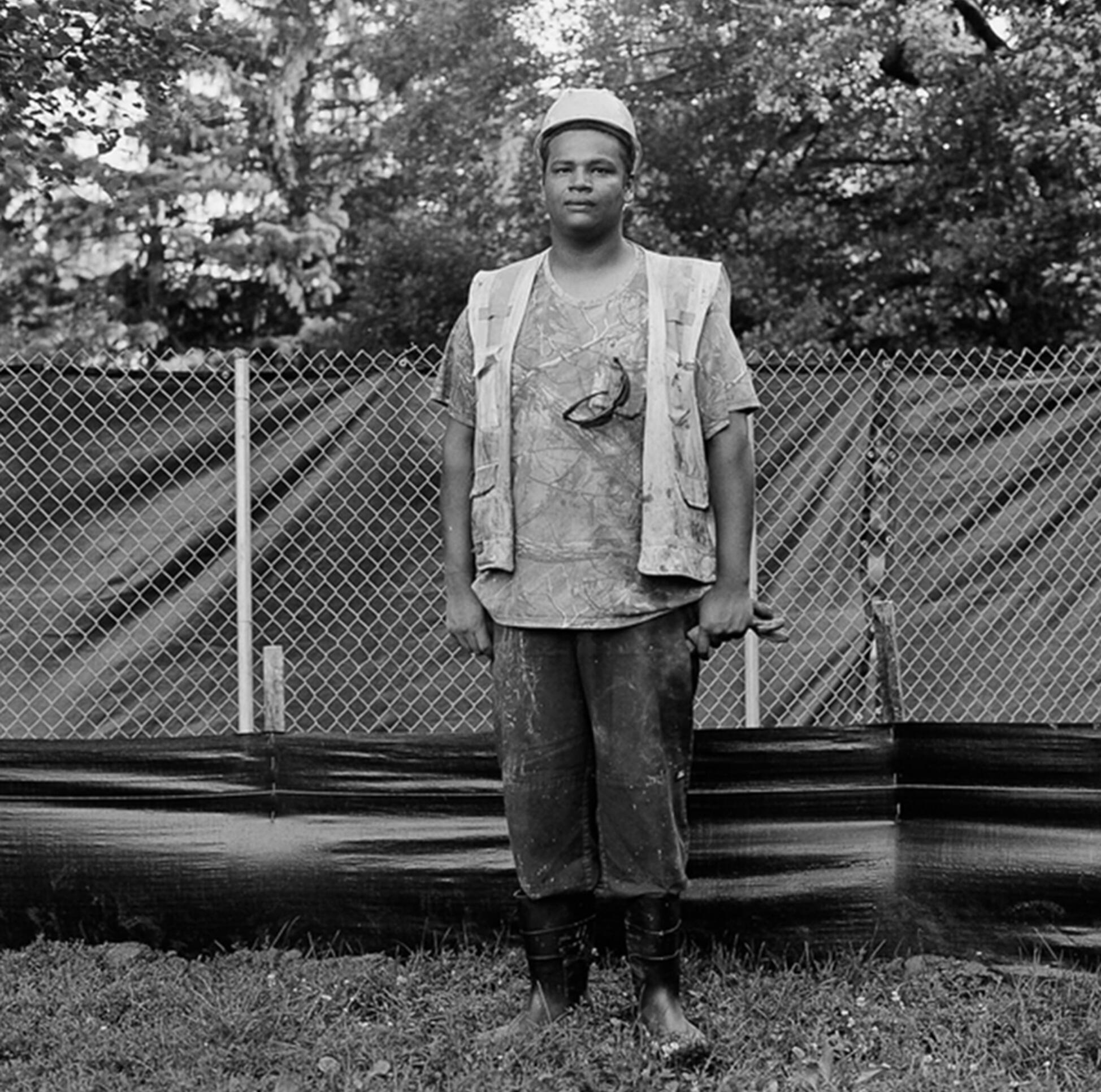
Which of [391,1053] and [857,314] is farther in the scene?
[857,314]

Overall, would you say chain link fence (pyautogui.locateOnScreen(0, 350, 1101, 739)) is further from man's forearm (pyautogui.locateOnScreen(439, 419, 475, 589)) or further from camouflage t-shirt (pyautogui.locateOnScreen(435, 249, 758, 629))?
camouflage t-shirt (pyautogui.locateOnScreen(435, 249, 758, 629))

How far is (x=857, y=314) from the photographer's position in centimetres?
1769

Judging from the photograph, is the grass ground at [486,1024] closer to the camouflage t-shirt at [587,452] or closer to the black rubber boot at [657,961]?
the black rubber boot at [657,961]

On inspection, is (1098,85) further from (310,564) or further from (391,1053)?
(391,1053)

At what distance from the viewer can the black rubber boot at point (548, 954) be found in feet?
13.0

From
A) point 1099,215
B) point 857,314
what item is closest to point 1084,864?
point 1099,215

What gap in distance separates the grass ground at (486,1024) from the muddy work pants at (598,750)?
45 centimetres

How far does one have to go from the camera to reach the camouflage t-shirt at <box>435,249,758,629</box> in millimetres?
3771

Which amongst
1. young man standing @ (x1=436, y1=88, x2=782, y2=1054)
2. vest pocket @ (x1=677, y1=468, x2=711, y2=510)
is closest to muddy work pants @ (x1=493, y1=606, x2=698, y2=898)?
young man standing @ (x1=436, y1=88, x2=782, y2=1054)

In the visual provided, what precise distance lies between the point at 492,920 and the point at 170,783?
111cm

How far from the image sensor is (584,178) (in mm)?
3723

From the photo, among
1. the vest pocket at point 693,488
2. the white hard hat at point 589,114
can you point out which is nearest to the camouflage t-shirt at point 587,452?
the vest pocket at point 693,488

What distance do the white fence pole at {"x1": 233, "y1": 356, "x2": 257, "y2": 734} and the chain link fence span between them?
0.09 feet

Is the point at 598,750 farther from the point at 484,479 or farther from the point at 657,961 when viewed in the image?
the point at 484,479
